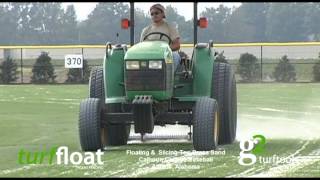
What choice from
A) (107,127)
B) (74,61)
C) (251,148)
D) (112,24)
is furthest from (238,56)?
(251,148)

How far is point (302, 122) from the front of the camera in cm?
1527

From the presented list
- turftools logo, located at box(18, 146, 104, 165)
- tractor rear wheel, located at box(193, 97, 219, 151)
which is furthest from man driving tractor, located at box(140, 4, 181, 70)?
turftools logo, located at box(18, 146, 104, 165)

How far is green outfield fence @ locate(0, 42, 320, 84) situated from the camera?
3884cm

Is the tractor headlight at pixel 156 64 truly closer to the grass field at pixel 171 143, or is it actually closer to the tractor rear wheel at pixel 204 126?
the tractor rear wheel at pixel 204 126

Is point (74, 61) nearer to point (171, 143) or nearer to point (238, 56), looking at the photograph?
point (238, 56)

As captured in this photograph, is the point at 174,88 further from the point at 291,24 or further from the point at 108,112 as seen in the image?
the point at 291,24

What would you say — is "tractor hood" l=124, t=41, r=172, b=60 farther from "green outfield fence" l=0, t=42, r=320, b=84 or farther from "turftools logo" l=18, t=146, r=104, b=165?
"green outfield fence" l=0, t=42, r=320, b=84

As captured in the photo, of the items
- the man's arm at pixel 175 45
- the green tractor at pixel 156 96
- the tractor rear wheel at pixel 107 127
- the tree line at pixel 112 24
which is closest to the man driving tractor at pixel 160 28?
the man's arm at pixel 175 45

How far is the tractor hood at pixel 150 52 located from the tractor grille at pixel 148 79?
170 mm

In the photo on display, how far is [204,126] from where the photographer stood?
10148 mm

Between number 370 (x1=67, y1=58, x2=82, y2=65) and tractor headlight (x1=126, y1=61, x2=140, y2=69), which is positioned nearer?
tractor headlight (x1=126, y1=61, x2=140, y2=69)

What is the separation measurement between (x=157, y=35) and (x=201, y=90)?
1.00 m

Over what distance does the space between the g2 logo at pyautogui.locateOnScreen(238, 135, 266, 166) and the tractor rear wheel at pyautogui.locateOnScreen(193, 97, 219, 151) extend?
44cm

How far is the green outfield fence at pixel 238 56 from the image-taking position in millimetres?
38841
